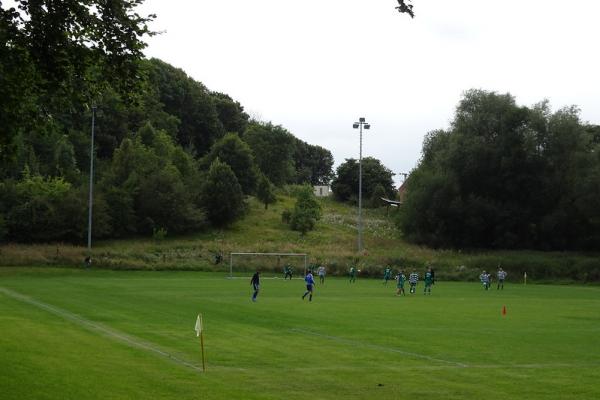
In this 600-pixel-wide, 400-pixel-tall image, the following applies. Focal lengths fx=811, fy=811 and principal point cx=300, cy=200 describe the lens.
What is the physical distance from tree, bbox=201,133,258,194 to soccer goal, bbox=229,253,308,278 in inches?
1505

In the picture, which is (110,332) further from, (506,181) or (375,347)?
(506,181)

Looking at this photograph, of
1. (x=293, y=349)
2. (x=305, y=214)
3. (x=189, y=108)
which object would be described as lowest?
(x=293, y=349)

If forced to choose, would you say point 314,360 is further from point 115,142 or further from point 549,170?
point 115,142

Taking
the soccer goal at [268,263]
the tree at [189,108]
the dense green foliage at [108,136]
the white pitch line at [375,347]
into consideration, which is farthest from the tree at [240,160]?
the white pitch line at [375,347]

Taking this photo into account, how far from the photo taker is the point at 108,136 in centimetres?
12512

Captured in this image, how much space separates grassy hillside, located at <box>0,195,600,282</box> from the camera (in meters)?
78.8

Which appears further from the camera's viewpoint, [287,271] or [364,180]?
[364,180]

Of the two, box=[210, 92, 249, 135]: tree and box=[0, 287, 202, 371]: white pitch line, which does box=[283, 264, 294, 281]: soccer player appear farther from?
box=[210, 92, 249, 135]: tree

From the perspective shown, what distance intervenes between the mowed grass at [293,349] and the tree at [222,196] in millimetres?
64632

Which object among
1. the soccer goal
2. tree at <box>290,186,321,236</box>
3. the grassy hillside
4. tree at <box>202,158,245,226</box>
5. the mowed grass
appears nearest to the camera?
the mowed grass

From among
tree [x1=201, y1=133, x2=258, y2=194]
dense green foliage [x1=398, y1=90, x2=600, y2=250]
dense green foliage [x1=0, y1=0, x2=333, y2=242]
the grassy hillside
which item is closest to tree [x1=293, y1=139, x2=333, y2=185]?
dense green foliage [x1=0, y1=0, x2=333, y2=242]

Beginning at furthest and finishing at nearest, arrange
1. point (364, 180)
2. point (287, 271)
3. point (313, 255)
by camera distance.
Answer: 1. point (364, 180)
2. point (313, 255)
3. point (287, 271)

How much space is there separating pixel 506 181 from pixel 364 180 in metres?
46.7

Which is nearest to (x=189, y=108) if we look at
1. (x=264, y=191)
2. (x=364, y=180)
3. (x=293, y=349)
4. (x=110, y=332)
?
(x=264, y=191)
